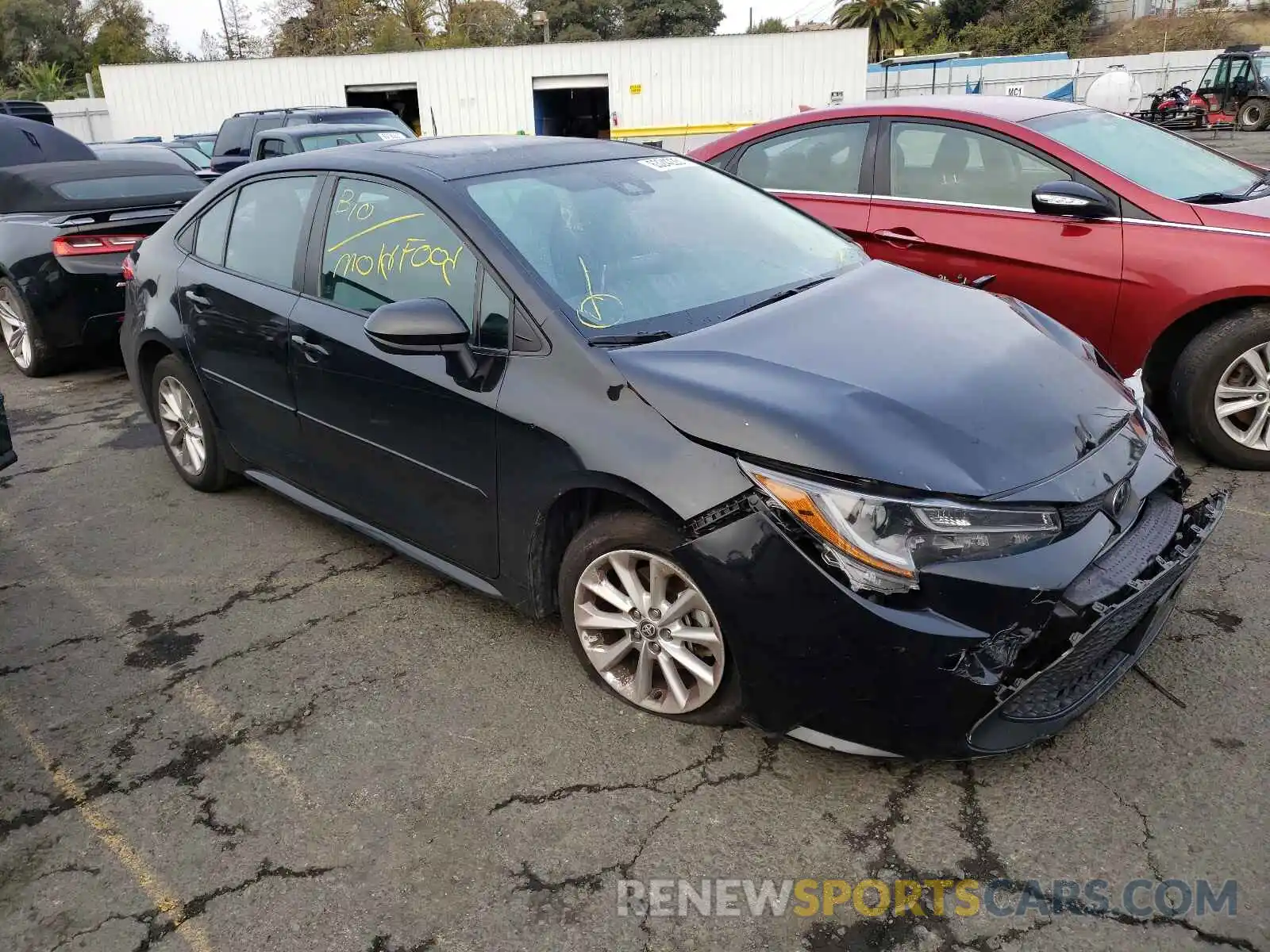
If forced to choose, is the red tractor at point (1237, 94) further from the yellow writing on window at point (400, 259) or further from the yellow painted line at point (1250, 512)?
the yellow writing on window at point (400, 259)

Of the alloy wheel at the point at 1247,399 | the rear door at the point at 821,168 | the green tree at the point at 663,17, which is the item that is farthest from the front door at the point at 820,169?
the green tree at the point at 663,17

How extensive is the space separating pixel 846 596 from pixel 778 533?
22cm

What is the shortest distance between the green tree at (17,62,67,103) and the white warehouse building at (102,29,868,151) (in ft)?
89.6

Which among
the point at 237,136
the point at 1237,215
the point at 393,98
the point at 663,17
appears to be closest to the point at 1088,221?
the point at 1237,215

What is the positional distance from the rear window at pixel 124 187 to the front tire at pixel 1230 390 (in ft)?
22.3

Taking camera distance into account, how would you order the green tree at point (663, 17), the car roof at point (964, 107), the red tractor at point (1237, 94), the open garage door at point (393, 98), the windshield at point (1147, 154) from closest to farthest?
the windshield at point (1147, 154)
the car roof at point (964, 107)
the open garage door at point (393, 98)
the red tractor at point (1237, 94)
the green tree at point (663, 17)

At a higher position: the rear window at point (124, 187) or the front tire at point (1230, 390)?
the rear window at point (124, 187)

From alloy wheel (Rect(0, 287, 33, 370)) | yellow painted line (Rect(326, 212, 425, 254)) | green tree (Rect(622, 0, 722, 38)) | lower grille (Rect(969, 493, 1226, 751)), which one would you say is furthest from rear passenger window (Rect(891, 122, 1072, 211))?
green tree (Rect(622, 0, 722, 38))

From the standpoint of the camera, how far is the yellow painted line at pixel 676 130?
25.1 meters

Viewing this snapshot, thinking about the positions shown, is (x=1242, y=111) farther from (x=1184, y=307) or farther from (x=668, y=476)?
(x=668, y=476)

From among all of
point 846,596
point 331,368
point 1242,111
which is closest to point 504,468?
point 331,368

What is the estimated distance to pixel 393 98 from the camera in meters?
A: 29.1

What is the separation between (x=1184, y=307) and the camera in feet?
14.0

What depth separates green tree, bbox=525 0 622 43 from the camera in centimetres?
6225
